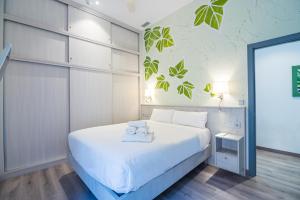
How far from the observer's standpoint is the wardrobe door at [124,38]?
3.71 m

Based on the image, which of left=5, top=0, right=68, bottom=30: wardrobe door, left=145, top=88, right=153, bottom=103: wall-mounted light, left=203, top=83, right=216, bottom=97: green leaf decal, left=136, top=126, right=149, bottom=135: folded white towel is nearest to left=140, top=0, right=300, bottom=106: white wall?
left=203, top=83, right=216, bottom=97: green leaf decal

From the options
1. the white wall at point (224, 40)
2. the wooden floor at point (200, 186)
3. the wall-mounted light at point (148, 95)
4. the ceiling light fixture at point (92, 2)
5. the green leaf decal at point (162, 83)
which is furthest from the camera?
the wall-mounted light at point (148, 95)

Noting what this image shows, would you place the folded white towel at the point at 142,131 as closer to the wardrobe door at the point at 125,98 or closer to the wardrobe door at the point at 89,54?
the wardrobe door at the point at 125,98

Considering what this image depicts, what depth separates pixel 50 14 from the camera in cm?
270

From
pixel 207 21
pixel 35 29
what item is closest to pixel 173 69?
pixel 207 21

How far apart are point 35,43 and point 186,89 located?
299cm

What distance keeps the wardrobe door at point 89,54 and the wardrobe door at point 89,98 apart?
0.60ft

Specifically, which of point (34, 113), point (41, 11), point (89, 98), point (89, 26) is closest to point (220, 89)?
point (89, 98)

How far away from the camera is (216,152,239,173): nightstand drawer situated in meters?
2.21

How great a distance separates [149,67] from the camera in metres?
4.05

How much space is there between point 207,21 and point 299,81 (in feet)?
7.24

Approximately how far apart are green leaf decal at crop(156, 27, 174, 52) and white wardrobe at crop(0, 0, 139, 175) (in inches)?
41.4

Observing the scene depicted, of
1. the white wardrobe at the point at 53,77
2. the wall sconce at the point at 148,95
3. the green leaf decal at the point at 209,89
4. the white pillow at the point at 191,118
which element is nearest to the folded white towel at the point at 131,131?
the white pillow at the point at 191,118

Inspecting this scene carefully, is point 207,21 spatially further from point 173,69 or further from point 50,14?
point 50,14
